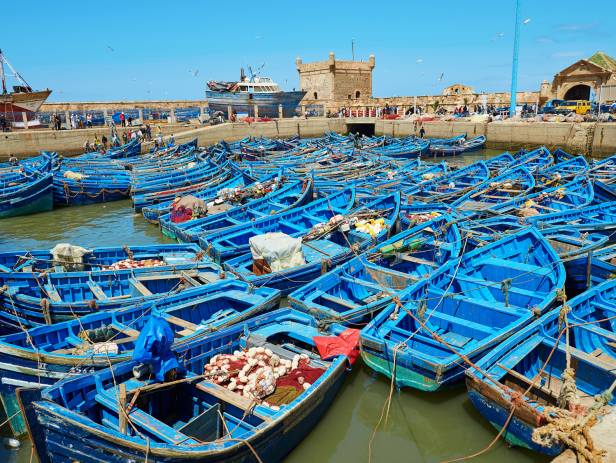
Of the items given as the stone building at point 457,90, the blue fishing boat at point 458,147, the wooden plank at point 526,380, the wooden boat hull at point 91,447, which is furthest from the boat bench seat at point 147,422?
the stone building at point 457,90

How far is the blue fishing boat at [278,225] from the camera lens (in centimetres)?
1325

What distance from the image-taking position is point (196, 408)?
23.5ft

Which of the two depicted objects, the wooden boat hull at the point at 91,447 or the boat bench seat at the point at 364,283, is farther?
the boat bench seat at the point at 364,283

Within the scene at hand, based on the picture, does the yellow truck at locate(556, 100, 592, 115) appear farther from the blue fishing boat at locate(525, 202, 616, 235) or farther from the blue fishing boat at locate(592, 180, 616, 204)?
the blue fishing boat at locate(525, 202, 616, 235)

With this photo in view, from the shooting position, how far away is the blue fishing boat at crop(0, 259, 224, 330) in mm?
9398

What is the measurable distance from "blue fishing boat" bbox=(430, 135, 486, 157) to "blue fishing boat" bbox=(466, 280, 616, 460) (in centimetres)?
2845

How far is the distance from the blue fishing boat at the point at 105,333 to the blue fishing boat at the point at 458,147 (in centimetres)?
2890

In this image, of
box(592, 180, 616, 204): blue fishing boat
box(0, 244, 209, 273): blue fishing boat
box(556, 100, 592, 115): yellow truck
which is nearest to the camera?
→ box(0, 244, 209, 273): blue fishing boat

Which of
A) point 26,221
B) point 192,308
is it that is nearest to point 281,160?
point 26,221

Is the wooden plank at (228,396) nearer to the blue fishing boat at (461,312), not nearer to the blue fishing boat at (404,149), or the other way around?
the blue fishing boat at (461,312)

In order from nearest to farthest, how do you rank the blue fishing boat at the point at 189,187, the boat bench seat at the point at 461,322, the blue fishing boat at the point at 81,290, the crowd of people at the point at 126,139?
the boat bench seat at the point at 461,322 < the blue fishing boat at the point at 81,290 < the blue fishing boat at the point at 189,187 < the crowd of people at the point at 126,139

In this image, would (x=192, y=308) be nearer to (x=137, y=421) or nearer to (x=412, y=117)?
(x=137, y=421)

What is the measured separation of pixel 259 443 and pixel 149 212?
581 inches

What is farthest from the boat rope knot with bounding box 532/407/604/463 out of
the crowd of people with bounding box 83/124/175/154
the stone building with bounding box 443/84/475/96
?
the stone building with bounding box 443/84/475/96
